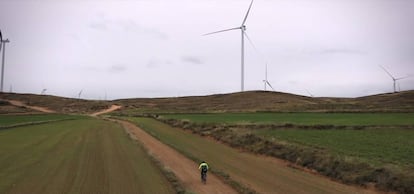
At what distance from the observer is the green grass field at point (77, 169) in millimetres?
19906

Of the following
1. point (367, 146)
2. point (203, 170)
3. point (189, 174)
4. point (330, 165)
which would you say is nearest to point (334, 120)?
point (367, 146)

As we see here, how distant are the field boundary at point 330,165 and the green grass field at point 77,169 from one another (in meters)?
9.95

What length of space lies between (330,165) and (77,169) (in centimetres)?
1492

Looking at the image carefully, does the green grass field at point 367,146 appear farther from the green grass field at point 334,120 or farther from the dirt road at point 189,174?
the green grass field at point 334,120

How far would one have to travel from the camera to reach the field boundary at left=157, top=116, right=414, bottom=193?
21.3m

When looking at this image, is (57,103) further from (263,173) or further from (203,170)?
(203,170)

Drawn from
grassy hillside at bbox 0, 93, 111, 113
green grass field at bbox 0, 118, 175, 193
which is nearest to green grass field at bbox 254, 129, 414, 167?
green grass field at bbox 0, 118, 175, 193

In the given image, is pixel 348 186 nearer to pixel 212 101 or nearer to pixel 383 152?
pixel 383 152

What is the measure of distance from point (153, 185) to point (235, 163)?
443 inches

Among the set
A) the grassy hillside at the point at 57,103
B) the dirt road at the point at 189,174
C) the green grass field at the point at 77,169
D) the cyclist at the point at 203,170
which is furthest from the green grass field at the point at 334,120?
the grassy hillside at the point at 57,103

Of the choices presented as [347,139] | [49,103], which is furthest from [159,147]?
[49,103]

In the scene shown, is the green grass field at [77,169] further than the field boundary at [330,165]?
No

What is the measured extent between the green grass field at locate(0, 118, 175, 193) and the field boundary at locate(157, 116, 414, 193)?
995 centimetres

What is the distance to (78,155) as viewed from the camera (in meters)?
31.4
